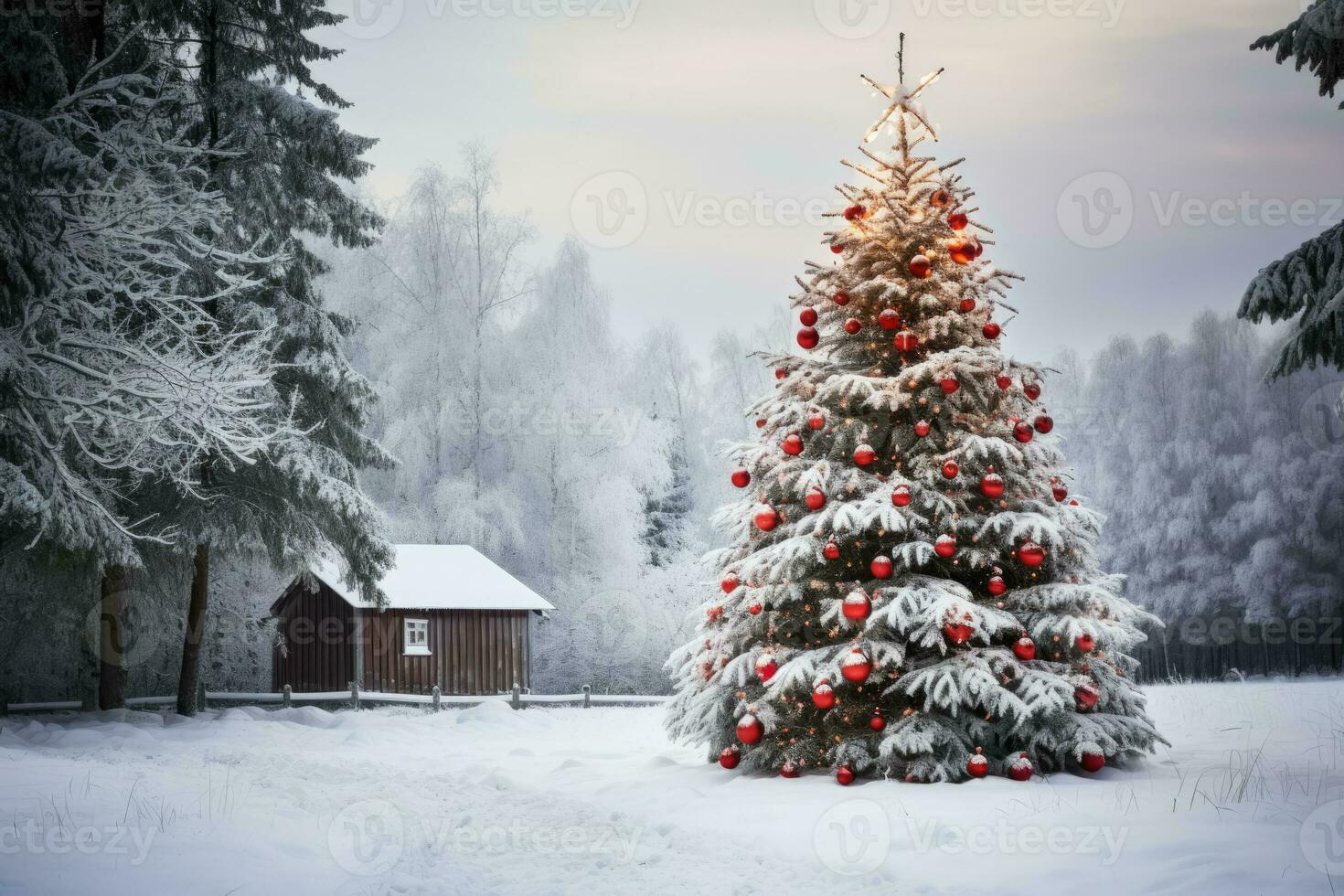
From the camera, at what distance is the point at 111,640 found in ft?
53.5

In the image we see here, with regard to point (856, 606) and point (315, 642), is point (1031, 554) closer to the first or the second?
point (856, 606)

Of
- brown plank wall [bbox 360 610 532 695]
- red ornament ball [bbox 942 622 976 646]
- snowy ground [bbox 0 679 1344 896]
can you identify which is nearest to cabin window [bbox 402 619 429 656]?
brown plank wall [bbox 360 610 532 695]

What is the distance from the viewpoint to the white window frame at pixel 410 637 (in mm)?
24469

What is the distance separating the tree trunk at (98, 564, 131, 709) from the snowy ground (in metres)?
5.35

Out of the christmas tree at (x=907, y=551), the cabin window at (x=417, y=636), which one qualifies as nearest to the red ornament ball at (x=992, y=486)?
the christmas tree at (x=907, y=551)

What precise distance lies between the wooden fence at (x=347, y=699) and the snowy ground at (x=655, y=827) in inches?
372

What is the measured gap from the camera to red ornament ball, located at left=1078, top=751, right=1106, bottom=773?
27.3ft

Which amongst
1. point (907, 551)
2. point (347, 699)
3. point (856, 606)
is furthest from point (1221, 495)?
point (856, 606)

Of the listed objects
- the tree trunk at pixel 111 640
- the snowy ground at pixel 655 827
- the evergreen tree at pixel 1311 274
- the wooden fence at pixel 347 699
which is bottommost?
the wooden fence at pixel 347 699

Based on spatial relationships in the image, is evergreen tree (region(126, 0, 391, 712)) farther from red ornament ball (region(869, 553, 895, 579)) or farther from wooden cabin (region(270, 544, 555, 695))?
red ornament ball (region(869, 553, 895, 579))

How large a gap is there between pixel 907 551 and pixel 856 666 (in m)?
1.17

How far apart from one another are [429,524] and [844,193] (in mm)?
20775

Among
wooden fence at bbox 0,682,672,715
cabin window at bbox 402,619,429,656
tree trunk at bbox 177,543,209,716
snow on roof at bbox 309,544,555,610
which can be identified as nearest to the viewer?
tree trunk at bbox 177,543,209,716

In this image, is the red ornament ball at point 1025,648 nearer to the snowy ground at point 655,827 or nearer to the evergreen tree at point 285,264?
the snowy ground at point 655,827
